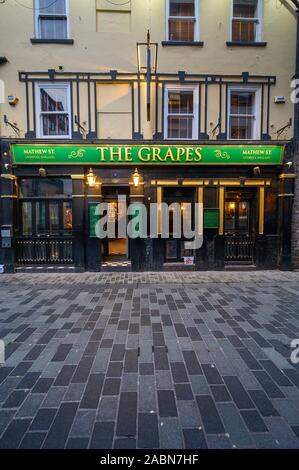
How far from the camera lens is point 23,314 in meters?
4.96

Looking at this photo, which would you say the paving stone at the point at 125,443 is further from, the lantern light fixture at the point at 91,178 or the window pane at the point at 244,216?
the window pane at the point at 244,216

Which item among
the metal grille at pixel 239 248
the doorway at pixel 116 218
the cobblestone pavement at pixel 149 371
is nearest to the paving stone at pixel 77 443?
the cobblestone pavement at pixel 149 371

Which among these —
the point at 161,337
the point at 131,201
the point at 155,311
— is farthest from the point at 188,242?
the point at 161,337

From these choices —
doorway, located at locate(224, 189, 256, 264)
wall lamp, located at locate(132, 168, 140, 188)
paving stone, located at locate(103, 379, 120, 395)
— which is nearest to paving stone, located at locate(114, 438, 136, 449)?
paving stone, located at locate(103, 379, 120, 395)

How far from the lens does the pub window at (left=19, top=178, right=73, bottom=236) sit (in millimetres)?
8742

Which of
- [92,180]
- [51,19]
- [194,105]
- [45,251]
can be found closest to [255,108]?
[194,105]

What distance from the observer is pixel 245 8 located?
855 cm

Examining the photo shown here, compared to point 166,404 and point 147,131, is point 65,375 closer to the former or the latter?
point 166,404

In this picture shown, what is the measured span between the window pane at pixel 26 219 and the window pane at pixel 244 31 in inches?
365

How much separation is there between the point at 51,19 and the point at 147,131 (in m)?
4.90

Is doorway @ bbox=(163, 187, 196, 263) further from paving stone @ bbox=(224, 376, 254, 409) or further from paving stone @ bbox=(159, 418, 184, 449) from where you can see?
paving stone @ bbox=(159, 418, 184, 449)

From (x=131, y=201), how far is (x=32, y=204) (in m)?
3.53

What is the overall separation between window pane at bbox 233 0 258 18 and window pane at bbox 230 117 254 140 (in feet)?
11.3
